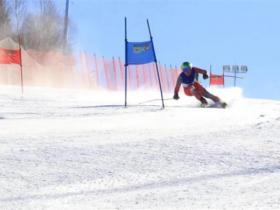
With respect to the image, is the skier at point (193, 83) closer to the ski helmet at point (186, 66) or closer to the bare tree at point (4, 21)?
the ski helmet at point (186, 66)

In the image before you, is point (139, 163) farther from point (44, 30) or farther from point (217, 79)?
point (44, 30)

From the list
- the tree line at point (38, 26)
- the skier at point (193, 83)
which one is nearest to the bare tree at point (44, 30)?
the tree line at point (38, 26)

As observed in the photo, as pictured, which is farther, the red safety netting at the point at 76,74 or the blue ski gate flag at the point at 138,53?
the red safety netting at the point at 76,74

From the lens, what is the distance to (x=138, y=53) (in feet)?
55.8

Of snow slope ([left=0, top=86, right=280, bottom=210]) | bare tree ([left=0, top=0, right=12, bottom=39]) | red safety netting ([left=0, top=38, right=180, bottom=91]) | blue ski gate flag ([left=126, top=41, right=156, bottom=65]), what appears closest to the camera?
snow slope ([left=0, top=86, right=280, bottom=210])

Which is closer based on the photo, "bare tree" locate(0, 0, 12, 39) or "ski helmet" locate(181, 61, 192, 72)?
"ski helmet" locate(181, 61, 192, 72)

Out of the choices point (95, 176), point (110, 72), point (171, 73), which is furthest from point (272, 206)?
point (171, 73)

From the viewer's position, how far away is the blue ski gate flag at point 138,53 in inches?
667

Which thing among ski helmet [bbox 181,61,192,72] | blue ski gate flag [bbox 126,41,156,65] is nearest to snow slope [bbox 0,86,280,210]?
blue ski gate flag [bbox 126,41,156,65]

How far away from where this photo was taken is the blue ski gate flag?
16938 mm

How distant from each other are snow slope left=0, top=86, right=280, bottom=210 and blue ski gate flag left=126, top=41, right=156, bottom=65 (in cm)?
388

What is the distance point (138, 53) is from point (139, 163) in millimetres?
8971

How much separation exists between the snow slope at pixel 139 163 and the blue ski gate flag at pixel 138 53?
3.88 metres

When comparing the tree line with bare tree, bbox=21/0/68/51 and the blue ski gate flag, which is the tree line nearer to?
bare tree, bbox=21/0/68/51
